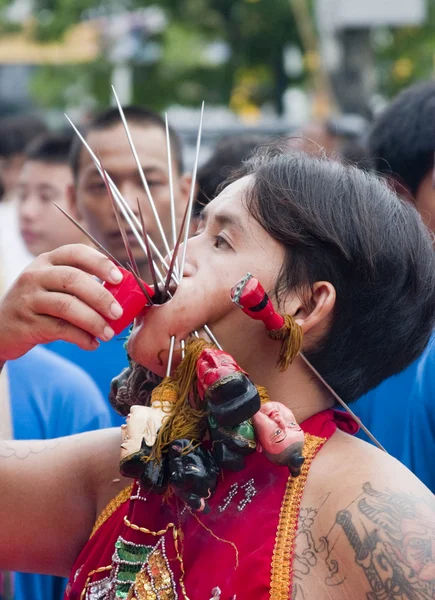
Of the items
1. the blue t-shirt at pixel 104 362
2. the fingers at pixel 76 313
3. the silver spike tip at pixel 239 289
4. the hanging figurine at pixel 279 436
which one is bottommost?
the hanging figurine at pixel 279 436

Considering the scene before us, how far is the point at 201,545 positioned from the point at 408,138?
235 cm

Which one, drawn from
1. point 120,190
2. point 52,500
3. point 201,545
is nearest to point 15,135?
point 120,190

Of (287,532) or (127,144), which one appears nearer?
(287,532)

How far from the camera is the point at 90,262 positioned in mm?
2145

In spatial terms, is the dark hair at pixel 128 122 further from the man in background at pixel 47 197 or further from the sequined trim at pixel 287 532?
the sequined trim at pixel 287 532

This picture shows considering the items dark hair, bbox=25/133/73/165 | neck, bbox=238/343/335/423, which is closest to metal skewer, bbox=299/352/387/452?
neck, bbox=238/343/335/423

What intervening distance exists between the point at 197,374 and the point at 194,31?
660 inches

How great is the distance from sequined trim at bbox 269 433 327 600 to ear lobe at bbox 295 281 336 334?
0.28 metres

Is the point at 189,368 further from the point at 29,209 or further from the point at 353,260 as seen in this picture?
the point at 29,209

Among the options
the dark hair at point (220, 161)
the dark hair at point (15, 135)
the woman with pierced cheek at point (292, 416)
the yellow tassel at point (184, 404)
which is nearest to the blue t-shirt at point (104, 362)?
the dark hair at point (220, 161)

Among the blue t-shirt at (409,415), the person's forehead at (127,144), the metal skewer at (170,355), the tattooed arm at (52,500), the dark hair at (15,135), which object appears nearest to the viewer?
the metal skewer at (170,355)

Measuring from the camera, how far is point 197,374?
2.12 m

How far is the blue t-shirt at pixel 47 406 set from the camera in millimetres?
3742

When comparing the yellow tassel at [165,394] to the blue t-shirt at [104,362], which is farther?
the blue t-shirt at [104,362]
